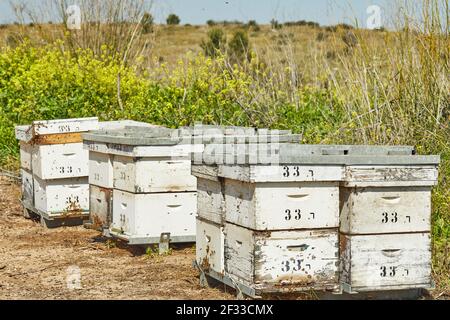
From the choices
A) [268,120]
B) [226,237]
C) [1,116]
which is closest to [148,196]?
[226,237]

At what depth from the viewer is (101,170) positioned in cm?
722

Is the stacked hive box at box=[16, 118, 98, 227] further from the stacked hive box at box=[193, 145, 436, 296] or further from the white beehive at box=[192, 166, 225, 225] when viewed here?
the stacked hive box at box=[193, 145, 436, 296]

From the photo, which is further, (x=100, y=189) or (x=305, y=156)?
(x=100, y=189)

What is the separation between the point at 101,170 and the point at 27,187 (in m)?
2.00

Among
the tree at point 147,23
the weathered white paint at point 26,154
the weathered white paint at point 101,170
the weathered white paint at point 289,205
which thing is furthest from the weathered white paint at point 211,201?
the tree at point 147,23

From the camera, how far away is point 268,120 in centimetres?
988

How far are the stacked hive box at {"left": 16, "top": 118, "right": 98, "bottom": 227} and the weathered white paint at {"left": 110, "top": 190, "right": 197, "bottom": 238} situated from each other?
1354 mm

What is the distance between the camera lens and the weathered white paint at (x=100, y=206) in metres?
7.16

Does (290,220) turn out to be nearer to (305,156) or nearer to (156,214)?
(305,156)

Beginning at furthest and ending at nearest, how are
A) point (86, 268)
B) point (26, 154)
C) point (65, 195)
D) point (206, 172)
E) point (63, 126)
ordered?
1. point (26, 154)
2. point (65, 195)
3. point (63, 126)
4. point (86, 268)
5. point (206, 172)

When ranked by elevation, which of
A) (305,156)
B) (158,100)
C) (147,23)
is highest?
(147,23)

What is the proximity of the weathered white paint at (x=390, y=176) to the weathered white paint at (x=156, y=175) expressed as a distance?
2093 mm

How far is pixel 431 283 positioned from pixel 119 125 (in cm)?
396

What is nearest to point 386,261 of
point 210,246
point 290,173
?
point 290,173
